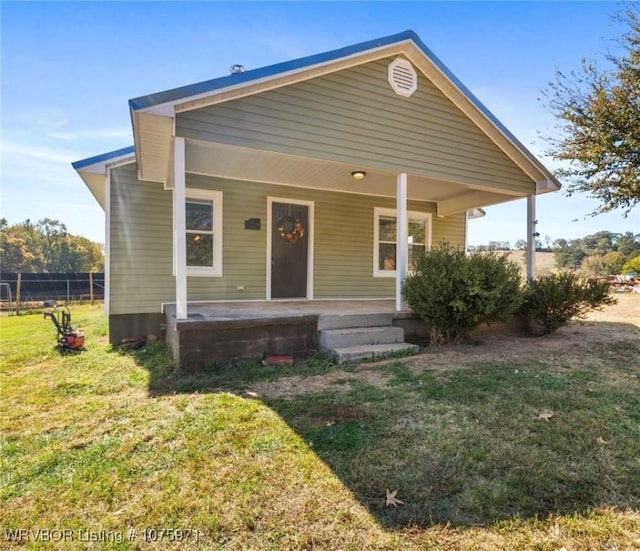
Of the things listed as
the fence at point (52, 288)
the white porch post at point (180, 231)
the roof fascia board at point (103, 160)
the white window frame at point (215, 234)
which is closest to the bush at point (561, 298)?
the white porch post at point (180, 231)

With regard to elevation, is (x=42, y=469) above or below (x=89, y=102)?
below

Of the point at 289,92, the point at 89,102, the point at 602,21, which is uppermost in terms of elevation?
the point at 602,21

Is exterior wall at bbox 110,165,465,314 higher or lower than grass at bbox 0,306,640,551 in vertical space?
higher

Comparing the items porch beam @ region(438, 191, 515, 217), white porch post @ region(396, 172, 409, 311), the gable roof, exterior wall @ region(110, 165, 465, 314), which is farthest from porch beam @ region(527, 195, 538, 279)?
white porch post @ region(396, 172, 409, 311)

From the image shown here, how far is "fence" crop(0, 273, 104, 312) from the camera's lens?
54.6 ft

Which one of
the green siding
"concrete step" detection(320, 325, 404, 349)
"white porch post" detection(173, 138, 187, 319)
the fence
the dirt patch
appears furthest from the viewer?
the fence

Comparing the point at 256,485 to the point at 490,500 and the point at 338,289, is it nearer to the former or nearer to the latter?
the point at 490,500

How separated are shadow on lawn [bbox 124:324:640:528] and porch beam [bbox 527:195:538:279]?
319 cm

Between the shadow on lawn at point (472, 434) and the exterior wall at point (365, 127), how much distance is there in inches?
124

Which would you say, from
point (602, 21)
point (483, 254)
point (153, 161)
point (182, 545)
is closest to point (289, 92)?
point (153, 161)

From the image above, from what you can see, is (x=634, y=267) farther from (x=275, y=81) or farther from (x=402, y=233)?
(x=275, y=81)

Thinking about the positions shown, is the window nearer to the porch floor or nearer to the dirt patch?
the porch floor

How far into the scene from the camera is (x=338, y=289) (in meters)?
8.24

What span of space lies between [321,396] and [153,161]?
4.45m
